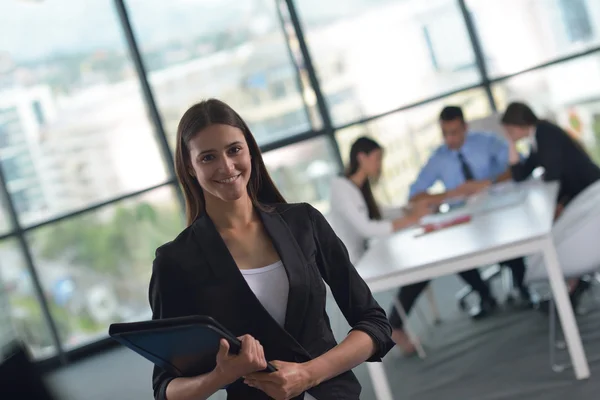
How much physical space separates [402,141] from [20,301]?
377 centimetres

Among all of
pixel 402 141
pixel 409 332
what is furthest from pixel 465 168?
pixel 402 141

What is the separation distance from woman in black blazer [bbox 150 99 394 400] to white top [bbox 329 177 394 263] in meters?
3.41

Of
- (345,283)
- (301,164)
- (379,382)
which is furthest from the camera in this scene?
(301,164)

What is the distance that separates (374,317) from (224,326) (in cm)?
32

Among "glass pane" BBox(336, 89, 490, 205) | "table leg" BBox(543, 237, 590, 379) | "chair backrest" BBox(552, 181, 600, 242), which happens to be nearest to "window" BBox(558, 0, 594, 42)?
"glass pane" BBox(336, 89, 490, 205)

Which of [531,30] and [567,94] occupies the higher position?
[531,30]

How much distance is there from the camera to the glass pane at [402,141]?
809 cm

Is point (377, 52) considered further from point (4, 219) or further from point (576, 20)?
point (4, 219)

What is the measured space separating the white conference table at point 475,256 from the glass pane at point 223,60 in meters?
3.87

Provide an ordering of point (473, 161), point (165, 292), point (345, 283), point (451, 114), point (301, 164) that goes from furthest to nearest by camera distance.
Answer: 1. point (301, 164)
2. point (473, 161)
3. point (451, 114)
4. point (345, 283)
5. point (165, 292)

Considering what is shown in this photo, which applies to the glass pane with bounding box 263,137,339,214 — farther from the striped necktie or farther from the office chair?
the office chair

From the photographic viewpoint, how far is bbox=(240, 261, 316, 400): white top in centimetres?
171

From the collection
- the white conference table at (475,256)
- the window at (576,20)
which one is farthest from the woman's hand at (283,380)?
the window at (576,20)

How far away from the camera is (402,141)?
815cm
